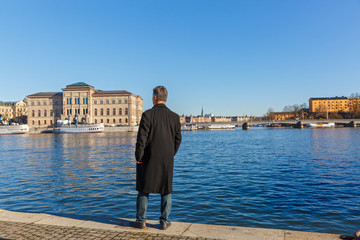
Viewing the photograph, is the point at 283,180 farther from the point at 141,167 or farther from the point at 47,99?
Result: the point at 47,99

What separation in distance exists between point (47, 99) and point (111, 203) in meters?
129

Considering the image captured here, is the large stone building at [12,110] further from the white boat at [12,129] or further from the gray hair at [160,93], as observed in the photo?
the gray hair at [160,93]

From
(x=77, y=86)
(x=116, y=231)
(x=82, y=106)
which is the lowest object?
(x=116, y=231)

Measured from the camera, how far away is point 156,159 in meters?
5.55

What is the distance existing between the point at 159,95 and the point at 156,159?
1.21 meters

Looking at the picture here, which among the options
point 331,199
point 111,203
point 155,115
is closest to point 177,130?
point 155,115

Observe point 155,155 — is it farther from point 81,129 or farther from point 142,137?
point 81,129

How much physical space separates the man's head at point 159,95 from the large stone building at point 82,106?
118 meters

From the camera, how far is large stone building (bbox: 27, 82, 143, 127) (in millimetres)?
121500

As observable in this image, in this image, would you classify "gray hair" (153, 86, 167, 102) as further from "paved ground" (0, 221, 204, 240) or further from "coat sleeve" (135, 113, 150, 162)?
"paved ground" (0, 221, 204, 240)

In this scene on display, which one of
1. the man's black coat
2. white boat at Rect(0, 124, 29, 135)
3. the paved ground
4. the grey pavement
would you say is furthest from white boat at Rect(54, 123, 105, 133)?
the man's black coat

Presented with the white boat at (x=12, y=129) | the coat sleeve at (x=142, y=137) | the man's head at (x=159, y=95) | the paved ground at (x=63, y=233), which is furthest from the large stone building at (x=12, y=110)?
the coat sleeve at (x=142, y=137)

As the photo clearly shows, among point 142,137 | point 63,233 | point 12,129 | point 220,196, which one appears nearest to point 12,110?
point 12,129

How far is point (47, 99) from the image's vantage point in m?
127
